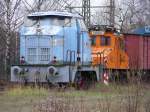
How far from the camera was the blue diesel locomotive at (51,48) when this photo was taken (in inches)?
805

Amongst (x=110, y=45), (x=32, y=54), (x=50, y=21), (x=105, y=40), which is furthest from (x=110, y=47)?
(x=32, y=54)

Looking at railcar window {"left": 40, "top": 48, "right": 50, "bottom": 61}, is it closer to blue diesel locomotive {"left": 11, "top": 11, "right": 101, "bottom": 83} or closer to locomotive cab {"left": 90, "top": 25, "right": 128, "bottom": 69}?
blue diesel locomotive {"left": 11, "top": 11, "right": 101, "bottom": 83}

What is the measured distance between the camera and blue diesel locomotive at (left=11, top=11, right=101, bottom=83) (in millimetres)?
20453

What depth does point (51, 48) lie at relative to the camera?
821 inches

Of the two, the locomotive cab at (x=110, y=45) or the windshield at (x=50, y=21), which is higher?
the windshield at (x=50, y=21)

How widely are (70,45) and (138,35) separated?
9530 mm

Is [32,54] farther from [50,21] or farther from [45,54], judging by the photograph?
[50,21]

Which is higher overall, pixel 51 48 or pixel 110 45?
pixel 110 45

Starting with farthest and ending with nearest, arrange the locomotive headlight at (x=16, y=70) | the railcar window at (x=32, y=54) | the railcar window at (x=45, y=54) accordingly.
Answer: the railcar window at (x=32, y=54), the railcar window at (x=45, y=54), the locomotive headlight at (x=16, y=70)

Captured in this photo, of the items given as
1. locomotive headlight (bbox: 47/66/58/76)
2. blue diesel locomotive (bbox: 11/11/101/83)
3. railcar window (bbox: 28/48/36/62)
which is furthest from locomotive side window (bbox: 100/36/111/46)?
locomotive headlight (bbox: 47/66/58/76)

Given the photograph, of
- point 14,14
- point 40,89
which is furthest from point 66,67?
point 14,14

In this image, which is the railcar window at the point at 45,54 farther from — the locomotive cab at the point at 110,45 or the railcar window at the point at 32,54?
the locomotive cab at the point at 110,45

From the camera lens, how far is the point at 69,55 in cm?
2120

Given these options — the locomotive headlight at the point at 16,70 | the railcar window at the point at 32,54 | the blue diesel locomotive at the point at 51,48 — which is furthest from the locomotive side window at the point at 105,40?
the locomotive headlight at the point at 16,70
